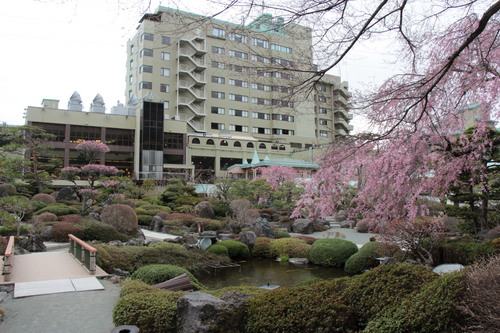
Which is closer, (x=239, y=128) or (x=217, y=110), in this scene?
(x=217, y=110)

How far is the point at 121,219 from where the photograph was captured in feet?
52.9

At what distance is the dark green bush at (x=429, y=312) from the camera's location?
393 centimetres

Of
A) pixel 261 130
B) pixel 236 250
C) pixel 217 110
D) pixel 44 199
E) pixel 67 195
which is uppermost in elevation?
pixel 217 110

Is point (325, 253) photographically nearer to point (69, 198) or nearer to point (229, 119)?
point (69, 198)

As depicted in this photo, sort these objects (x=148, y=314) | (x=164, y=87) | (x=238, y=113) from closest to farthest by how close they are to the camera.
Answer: (x=148, y=314) < (x=164, y=87) < (x=238, y=113)

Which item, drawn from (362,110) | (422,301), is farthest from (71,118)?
(422,301)

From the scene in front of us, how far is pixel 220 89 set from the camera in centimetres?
6075

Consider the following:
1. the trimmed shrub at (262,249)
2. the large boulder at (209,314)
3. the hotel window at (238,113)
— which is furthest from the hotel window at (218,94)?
the large boulder at (209,314)

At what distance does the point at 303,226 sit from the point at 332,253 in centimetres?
875

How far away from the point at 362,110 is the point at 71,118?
46755 mm

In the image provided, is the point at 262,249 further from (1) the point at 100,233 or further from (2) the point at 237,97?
(2) the point at 237,97

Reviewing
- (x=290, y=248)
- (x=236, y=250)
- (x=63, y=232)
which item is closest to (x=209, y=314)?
(x=236, y=250)

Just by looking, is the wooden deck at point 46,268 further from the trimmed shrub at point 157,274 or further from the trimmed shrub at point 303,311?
the trimmed shrub at point 303,311

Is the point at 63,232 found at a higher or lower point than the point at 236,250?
higher
